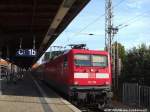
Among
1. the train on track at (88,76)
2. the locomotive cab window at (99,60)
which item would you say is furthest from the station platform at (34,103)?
the locomotive cab window at (99,60)

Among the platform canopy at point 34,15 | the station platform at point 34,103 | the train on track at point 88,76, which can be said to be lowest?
the station platform at point 34,103

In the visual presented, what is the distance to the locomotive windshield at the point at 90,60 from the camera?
23250 millimetres

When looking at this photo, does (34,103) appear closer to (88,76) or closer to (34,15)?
(88,76)

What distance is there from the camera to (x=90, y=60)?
23.6 m

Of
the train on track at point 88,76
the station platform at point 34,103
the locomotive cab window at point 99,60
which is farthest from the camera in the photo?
the locomotive cab window at point 99,60

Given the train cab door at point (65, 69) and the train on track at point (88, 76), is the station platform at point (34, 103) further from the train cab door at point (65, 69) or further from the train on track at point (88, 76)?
the train cab door at point (65, 69)

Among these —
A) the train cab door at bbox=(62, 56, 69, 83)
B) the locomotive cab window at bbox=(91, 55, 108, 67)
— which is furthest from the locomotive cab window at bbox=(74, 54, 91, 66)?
the train cab door at bbox=(62, 56, 69, 83)

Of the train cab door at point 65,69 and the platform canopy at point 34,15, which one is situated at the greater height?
the platform canopy at point 34,15

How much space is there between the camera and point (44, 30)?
31344mm

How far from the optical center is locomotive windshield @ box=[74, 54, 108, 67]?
2325 cm

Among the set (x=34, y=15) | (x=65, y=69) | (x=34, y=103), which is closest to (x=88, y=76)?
(x=65, y=69)

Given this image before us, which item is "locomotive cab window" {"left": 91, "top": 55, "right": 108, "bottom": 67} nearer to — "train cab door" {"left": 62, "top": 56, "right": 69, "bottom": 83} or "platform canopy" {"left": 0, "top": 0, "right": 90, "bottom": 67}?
"train cab door" {"left": 62, "top": 56, "right": 69, "bottom": 83}

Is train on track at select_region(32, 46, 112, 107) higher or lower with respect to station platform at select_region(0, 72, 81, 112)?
higher

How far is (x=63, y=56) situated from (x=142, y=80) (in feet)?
47.7
